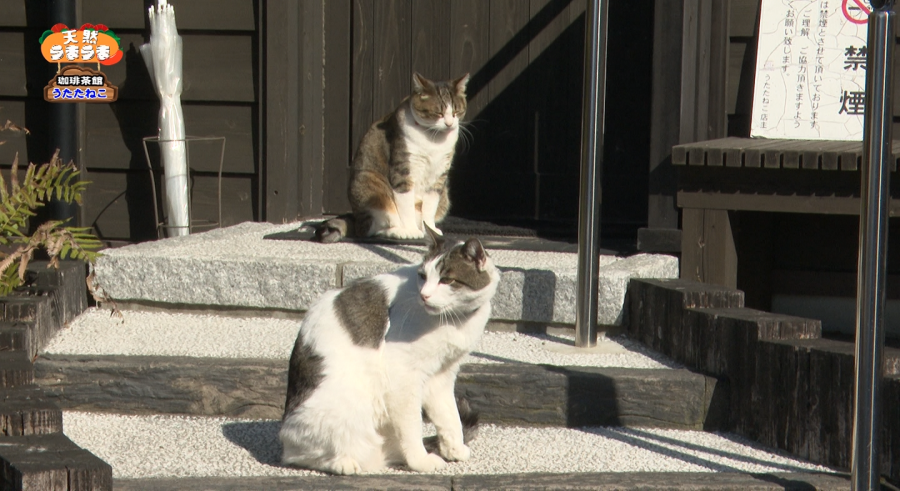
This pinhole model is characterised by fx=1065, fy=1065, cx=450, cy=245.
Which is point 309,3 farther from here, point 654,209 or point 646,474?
point 646,474

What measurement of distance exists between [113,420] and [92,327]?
0.78m

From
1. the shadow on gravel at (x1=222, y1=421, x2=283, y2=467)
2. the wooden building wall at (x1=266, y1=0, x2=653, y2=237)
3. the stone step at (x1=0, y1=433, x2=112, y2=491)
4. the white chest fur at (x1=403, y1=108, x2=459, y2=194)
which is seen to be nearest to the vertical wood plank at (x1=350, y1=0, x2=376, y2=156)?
the wooden building wall at (x1=266, y1=0, x2=653, y2=237)

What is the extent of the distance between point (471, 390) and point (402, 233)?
164 cm

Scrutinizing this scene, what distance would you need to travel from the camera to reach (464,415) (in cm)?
305

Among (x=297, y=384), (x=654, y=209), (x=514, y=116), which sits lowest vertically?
(x=297, y=384)

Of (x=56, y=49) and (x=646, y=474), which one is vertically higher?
(x=56, y=49)

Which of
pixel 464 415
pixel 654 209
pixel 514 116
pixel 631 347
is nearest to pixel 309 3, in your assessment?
pixel 514 116

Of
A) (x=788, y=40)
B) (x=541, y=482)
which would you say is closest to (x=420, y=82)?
(x=788, y=40)

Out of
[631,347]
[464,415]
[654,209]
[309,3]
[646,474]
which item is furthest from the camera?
[309,3]

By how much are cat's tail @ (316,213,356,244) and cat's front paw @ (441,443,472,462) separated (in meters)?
1.92

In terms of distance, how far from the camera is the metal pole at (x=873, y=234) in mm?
2262

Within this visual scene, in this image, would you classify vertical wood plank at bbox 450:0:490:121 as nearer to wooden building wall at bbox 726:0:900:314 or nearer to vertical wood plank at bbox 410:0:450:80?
vertical wood plank at bbox 410:0:450:80

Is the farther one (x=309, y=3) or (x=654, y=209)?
(x=309, y=3)

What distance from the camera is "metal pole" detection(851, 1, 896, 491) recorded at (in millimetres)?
2262
